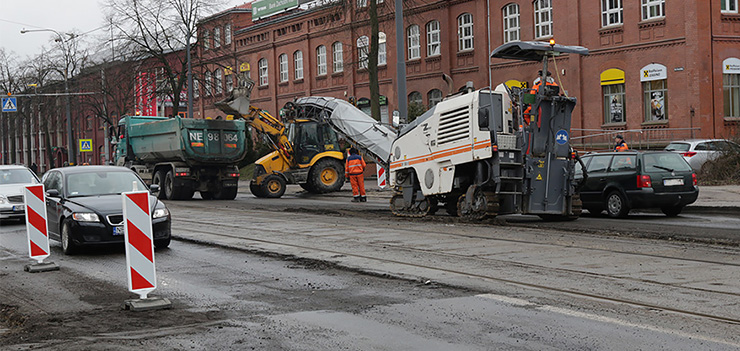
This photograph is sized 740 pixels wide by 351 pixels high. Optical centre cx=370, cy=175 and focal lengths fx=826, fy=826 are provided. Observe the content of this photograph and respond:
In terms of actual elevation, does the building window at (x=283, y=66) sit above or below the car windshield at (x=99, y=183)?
above

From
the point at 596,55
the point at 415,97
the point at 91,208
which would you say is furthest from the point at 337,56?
the point at 91,208

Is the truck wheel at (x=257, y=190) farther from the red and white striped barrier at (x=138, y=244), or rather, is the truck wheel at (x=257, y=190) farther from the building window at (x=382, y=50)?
the red and white striped barrier at (x=138, y=244)

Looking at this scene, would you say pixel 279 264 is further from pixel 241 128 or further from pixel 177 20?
pixel 177 20

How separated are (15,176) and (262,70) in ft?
123

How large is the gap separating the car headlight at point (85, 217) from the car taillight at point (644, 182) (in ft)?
36.1

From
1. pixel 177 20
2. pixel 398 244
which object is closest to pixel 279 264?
pixel 398 244

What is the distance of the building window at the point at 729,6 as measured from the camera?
33.6m

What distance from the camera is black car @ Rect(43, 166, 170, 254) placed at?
12836 mm

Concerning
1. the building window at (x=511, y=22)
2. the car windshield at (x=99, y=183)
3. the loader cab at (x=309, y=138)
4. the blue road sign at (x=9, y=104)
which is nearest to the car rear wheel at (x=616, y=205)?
the car windshield at (x=99, y=183)

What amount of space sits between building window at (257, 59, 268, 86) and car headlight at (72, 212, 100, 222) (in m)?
45.5

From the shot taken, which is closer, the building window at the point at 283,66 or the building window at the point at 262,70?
the building window at the point at 283,66

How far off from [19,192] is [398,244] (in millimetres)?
11800

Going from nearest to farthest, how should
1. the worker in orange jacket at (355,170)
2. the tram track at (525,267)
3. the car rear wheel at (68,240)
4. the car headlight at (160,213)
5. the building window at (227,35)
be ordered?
the tram track at (525,267) < the car rear wheel at (68,240) < the car headlight at (160,213) < the worker in orange jacket at (355,170) < the building window at (227,35)

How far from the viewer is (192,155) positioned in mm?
28766
